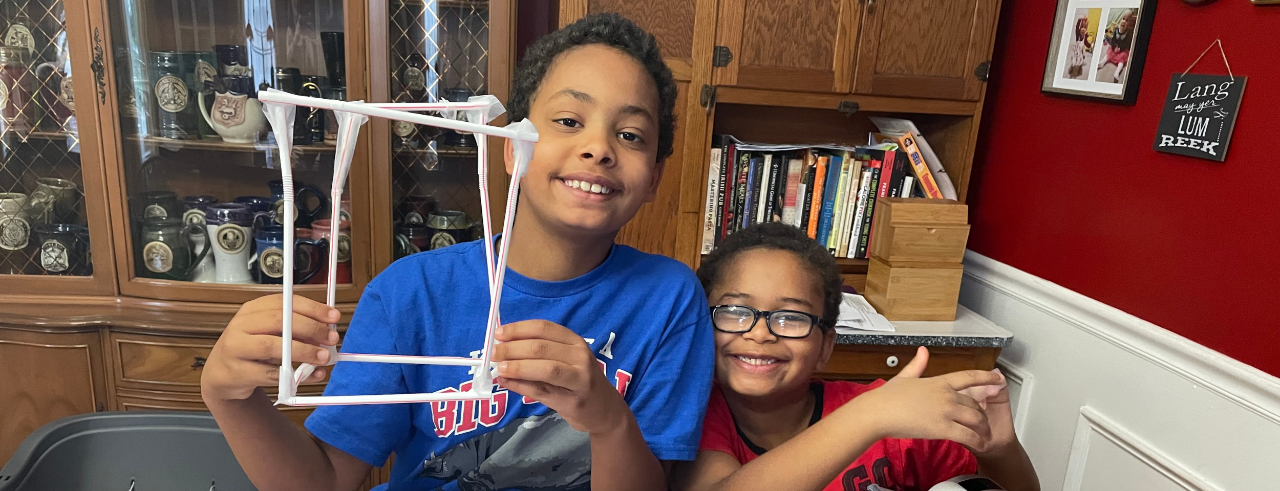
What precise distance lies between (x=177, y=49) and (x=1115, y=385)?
2338 millimetres

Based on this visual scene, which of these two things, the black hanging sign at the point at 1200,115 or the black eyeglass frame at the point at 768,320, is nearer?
the black eyeglass frame at the point at 768,320

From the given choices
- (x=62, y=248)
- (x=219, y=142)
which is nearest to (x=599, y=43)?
(x=219, y=142)

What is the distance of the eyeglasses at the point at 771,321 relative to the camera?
0.96 metres

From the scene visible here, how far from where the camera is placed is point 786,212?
79.0 inches

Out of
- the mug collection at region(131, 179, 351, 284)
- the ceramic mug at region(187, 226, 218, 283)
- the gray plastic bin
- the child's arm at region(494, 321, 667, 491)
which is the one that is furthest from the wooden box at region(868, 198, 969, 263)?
the ceramic mug at region(187, 226, 218, 283)

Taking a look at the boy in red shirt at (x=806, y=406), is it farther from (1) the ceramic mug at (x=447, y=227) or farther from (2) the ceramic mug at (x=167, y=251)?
(2) the ceramic mug at (x=167, y=251)

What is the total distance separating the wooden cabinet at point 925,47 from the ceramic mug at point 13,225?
2.13 m

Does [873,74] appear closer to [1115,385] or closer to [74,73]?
[1115,385]

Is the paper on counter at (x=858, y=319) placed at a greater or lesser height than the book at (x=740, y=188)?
lesser

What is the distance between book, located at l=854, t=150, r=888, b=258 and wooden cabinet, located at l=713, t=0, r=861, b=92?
10.4 inches

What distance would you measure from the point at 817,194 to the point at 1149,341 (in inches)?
32.9

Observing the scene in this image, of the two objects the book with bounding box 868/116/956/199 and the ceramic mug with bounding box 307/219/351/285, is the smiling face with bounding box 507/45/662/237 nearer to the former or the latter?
the ceramic mug with bounding box 307/219/351/285

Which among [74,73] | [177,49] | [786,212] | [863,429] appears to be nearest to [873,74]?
[786,212]

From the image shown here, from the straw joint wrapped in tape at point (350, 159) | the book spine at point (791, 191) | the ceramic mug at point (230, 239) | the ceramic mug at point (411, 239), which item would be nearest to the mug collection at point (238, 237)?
the ceramic mug at point (230, 239)
